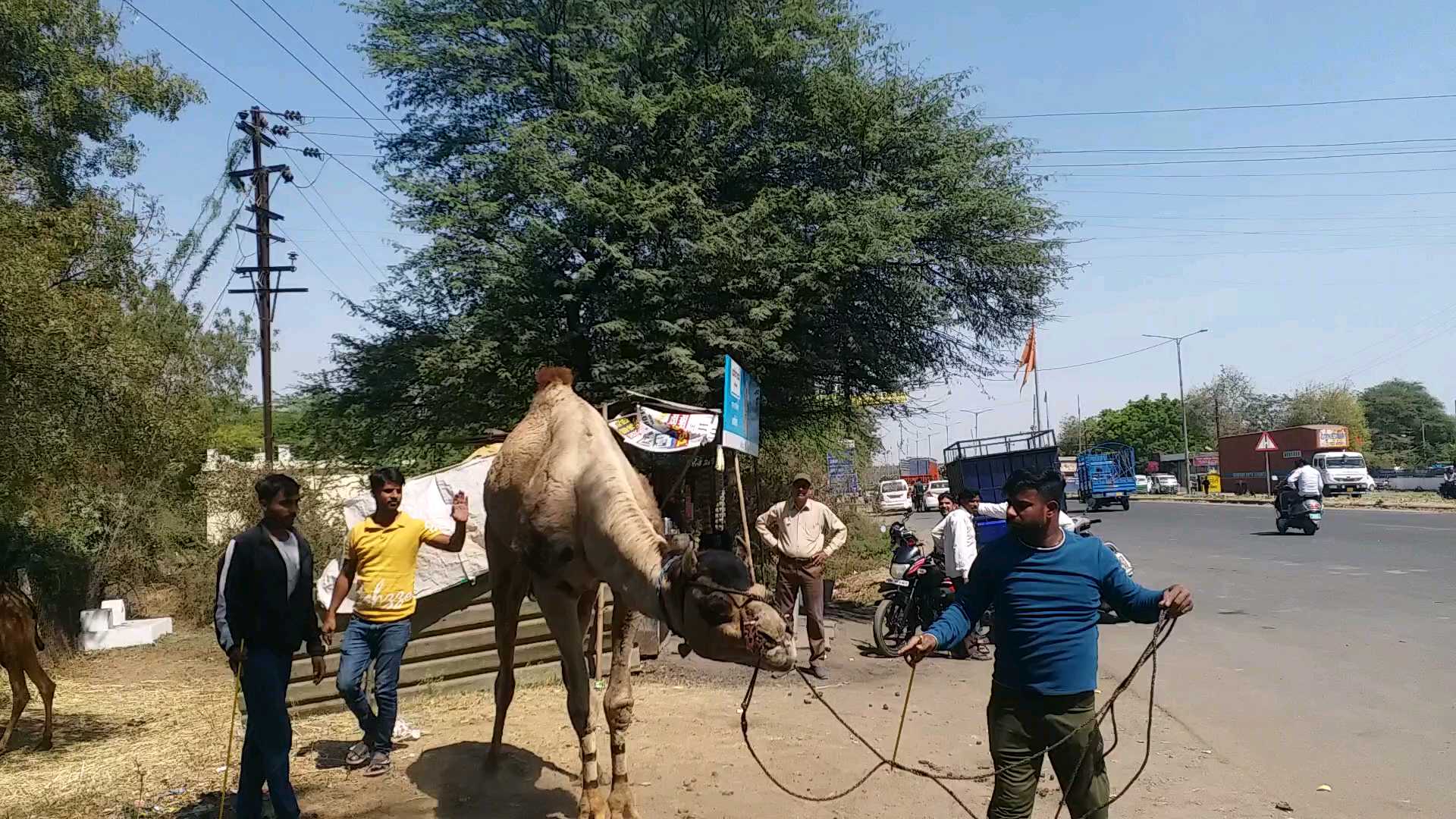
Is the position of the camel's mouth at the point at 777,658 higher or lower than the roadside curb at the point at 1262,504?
higher

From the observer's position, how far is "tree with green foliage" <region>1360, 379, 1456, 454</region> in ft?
287

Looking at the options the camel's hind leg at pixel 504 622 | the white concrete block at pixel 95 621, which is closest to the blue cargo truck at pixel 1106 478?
the white concrete block at pixel 95 621

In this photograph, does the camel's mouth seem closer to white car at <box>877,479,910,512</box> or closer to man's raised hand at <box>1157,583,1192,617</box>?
man's raised hand at <box>1157,583,1192,617</box>

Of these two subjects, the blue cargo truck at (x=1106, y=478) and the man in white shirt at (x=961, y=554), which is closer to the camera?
the man in white shirt at (x=961, y=554)

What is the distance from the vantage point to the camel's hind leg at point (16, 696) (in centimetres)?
745

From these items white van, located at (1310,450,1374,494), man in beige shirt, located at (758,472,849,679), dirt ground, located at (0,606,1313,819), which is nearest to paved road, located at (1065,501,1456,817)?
dirt ground, located at (0,606,1313,819)

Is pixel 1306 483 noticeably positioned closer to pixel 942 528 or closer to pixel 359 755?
pixel 942 528

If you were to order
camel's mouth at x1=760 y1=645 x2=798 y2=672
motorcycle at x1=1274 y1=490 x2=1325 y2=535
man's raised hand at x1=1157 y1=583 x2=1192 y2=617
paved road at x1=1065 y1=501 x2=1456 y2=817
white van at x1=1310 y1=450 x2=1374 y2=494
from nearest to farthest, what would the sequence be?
1. camel's mouth at x1=760 y1=645 x2=798 y2=672
2. man's raised hand at x1=1157 y1=583 x2=1192 y2=617
3. paved road at x1=1065 y1=501 x2=1456 y2=817
4. motorcycle at x1=1274 y1=490 x2=1325 y2=535
5. white van at x1=1310 y1=450 x2=1374 y2=494

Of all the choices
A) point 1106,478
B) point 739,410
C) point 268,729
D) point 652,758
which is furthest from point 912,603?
point 1106,478

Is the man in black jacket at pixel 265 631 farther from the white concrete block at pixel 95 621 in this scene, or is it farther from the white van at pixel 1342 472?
the white van at pixel 1342 472

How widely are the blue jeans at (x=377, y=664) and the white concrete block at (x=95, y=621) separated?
9.30m

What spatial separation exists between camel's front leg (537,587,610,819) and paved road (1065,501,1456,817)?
13.2ft

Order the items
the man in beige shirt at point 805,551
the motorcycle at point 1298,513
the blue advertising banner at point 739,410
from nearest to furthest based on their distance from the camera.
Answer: the blue advertising banner at point 739,410 < the man in beige shirt at point 805,551 < the motorcycle at point 1298,513

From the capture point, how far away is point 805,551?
1025 cm
